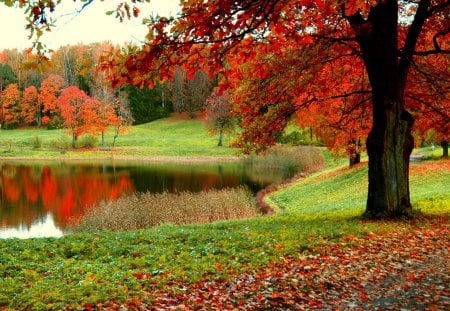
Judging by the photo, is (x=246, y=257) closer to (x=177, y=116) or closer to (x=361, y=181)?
(x=361, y=181)

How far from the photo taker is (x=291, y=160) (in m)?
44.3

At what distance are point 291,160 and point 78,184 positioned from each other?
20.3 metres

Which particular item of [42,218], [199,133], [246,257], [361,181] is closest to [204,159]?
[199,133]

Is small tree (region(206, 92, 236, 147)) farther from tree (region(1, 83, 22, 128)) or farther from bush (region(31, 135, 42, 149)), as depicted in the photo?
tree (region(1, 83, 22, 128))

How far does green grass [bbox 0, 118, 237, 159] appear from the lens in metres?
57.8

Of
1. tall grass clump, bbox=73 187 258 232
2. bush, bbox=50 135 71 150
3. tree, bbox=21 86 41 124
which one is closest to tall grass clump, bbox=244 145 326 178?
tall grass clump, bbox=73 187 258 232

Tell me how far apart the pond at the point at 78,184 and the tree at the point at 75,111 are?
1148cm

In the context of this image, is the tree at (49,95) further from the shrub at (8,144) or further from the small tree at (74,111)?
the small tree at (74,111)

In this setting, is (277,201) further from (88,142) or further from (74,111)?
(74,111)

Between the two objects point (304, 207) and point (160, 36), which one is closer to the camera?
point (160, 36)

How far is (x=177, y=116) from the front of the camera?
3561 inches

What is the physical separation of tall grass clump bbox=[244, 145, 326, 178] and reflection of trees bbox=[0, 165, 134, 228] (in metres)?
14.2

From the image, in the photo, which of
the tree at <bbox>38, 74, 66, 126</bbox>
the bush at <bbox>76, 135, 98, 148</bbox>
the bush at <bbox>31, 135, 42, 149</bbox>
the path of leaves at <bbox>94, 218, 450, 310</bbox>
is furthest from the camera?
the tree at <bbox>38, 74, 66, 126</bbox>

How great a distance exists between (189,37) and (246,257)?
431 cm
